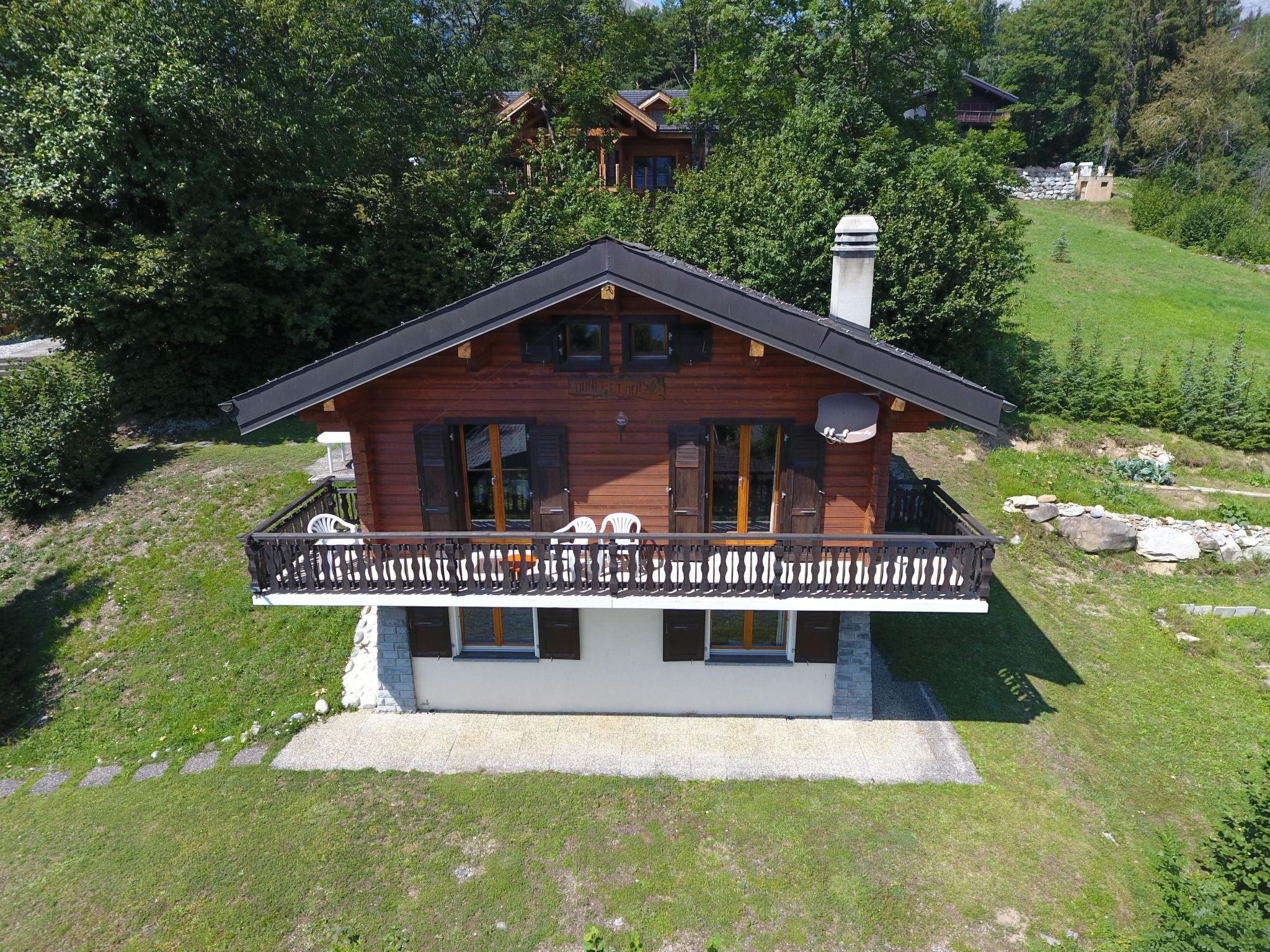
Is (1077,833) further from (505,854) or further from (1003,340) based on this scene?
(1003,340)

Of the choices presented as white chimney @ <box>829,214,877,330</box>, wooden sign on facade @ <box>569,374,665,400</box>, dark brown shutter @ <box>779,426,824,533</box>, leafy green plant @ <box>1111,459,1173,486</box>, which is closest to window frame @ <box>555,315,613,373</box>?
wooden sign on facade @ <box>569,374,665,400</box>

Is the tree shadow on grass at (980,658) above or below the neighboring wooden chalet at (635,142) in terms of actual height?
below

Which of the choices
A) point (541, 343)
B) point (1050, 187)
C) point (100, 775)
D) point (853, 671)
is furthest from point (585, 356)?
point (1050, 187)

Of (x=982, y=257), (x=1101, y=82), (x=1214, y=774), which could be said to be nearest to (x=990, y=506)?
(x=982, y=257)

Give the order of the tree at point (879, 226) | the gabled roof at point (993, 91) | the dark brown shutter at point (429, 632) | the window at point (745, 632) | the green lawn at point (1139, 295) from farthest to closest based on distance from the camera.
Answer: the gabled roof at point (993, 91) → the green lawn at point (1139, 295) → the tree at point (879, 226) → the window at point (745, 632) → the dark brown shutter at point (429, 632)

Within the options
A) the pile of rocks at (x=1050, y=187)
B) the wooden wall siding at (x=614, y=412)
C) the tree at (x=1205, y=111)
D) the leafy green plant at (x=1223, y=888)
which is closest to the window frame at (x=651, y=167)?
the wooden wall siding at (x=614, y=412)

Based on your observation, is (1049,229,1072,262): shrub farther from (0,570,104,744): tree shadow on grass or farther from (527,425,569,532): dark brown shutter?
(0,570,104,744): tree shadow on grass

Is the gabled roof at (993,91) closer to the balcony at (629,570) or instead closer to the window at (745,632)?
the balcony at (629,570)
